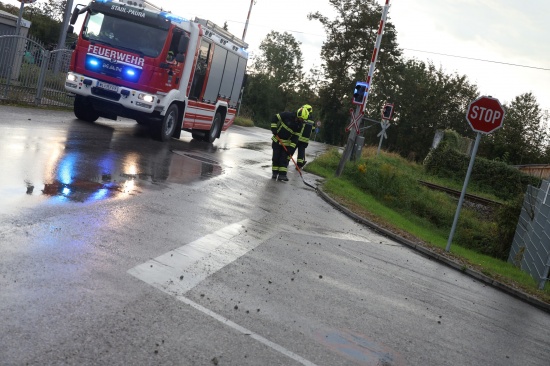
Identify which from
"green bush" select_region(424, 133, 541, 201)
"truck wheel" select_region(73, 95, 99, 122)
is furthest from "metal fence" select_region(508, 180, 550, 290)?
"green bush" select_region(424, 133, 541, 201)

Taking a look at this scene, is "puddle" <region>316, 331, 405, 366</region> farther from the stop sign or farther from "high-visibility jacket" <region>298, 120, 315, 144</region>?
"high-visibility jacket" <region>298, 120, 315, 144</region>

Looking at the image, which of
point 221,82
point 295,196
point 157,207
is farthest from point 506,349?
point 221,82

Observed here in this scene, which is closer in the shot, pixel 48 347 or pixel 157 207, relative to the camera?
pixel 48 347

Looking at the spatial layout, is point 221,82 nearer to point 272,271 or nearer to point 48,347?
point 272,271

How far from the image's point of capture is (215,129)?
77.3 feet

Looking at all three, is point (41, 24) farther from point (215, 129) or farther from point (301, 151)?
point (301, 151)

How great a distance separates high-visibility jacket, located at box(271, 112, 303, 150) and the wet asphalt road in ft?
14.4

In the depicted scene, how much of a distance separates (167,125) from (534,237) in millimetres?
9938

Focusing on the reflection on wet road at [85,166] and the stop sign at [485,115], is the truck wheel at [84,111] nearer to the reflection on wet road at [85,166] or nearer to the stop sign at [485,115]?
the reflection on wet road at [85,166]

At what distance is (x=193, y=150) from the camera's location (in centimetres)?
1945

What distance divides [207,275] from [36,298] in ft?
6.82

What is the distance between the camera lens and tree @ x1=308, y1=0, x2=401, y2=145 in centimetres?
7006

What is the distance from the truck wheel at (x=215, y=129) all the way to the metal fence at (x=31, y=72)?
16.3 feet

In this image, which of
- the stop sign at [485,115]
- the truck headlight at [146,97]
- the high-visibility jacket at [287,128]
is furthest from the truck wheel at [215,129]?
the stop sign at [485,115]
